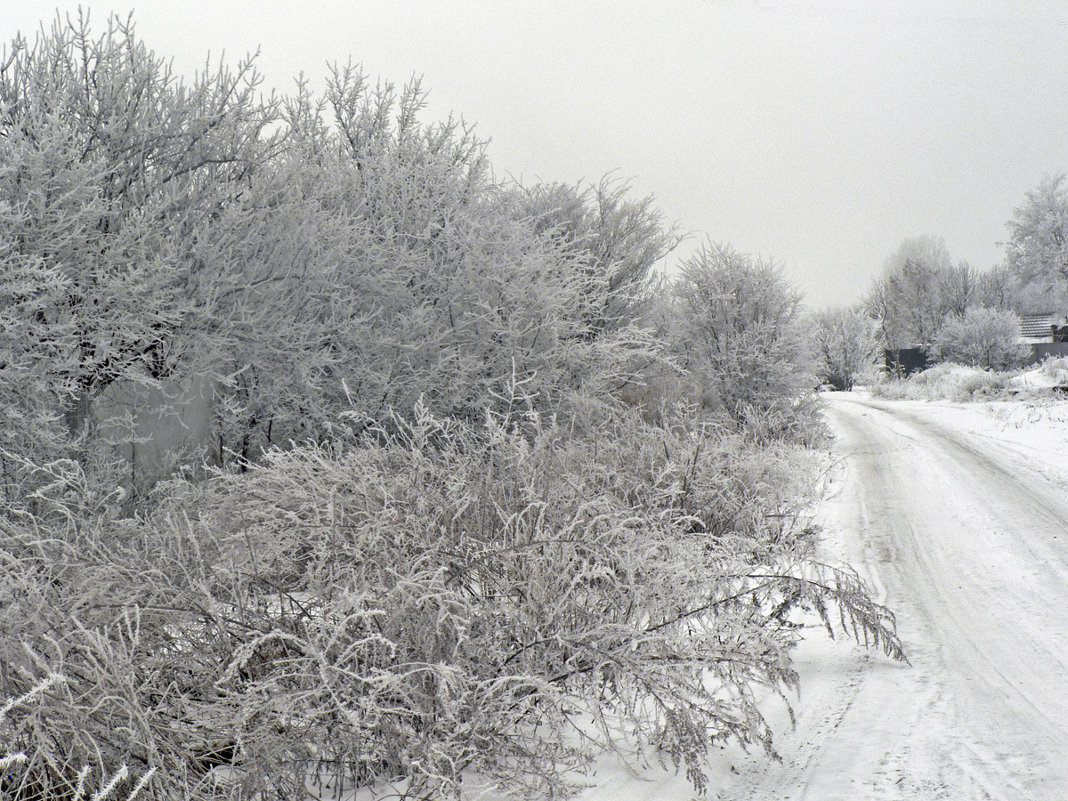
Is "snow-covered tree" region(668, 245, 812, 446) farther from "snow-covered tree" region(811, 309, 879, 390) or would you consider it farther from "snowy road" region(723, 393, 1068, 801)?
"snow-covered tree" region(811, 309, 879, 390)

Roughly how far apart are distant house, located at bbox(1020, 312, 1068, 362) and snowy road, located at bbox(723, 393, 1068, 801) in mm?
37466

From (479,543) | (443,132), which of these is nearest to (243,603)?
(479,543)

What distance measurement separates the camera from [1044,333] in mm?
59156

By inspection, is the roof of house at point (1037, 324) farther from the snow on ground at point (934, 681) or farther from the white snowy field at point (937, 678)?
the snow on ground at point (934, 681)

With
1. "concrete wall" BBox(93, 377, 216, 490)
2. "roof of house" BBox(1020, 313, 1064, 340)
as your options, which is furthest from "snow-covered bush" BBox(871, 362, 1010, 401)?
"concrete wall" BBox(93, 377, 216, 490)

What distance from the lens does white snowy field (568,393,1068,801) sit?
3.37 meters

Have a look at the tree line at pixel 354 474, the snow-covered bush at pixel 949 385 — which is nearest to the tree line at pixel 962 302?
the snow-covered bush at pixel 949 385

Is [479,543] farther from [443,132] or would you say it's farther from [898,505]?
[443,132]

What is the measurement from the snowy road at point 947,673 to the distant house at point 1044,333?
37.5 m

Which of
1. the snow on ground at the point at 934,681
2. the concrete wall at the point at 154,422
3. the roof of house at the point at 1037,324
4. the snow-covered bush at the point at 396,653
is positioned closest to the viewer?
Answer: the snow-covered bush at the point at 396,653

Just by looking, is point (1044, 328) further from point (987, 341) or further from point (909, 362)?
point (987, 341)

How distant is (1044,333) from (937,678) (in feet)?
213

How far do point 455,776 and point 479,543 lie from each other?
1198 millimetres

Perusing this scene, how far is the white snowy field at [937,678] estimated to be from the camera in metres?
3.37
